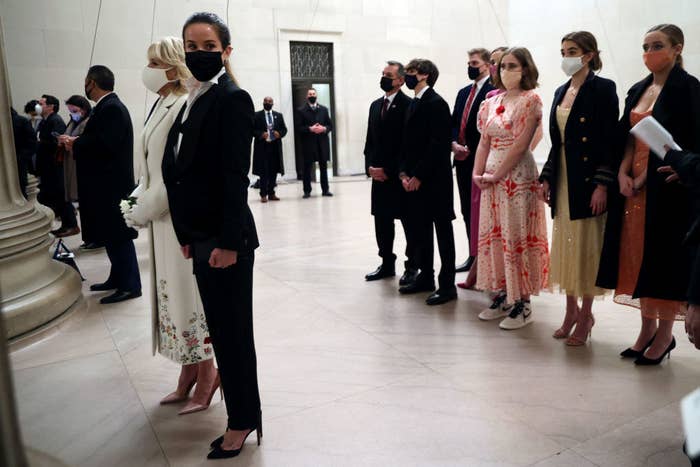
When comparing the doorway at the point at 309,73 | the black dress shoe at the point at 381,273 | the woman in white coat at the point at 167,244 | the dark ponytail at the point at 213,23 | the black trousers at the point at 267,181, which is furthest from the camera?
the doorway at the point at 309,73

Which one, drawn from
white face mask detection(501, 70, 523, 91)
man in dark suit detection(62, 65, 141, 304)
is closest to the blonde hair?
white face mask detection(501, 70, 523, 91)

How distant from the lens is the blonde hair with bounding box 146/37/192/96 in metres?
3.20

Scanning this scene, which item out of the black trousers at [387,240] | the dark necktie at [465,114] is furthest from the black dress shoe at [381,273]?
the dark necktie at [465,114]

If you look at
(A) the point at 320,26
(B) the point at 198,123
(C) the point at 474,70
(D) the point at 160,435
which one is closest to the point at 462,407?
(D) the point at 160,435

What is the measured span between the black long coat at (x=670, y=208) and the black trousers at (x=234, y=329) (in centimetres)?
209

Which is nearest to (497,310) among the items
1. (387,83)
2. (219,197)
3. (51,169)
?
(387,83)

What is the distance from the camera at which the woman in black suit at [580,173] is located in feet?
12.2

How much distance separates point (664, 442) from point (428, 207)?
8.88ft

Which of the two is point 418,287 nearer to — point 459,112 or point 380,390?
point 459,112

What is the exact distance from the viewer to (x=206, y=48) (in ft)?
8.59

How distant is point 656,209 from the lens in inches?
132

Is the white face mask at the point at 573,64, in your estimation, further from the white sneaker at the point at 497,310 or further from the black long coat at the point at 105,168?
the black long coat at the point at 105,168

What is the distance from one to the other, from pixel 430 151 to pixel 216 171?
8.85 ft

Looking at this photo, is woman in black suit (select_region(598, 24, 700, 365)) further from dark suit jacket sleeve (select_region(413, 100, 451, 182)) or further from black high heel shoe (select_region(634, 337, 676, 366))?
dark suit jacket sleeve (select_region(413, 100, 451, 182))
